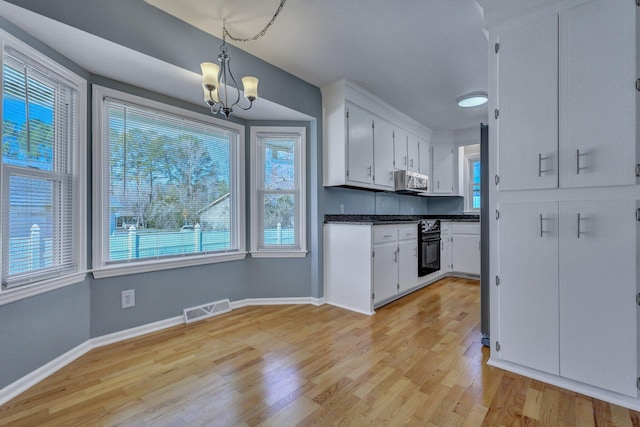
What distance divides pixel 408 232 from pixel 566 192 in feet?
6.81

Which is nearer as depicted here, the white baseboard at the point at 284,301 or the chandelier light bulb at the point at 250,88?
the chandelier light bulb at the point at 250,88

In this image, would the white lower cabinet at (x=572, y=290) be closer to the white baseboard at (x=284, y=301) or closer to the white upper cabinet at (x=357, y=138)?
the white upper cabinet at (x=357, y=138)

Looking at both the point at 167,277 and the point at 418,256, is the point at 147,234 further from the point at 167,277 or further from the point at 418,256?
the point at 418,256

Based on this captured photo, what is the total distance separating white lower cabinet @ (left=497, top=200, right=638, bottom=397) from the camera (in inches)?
61.7

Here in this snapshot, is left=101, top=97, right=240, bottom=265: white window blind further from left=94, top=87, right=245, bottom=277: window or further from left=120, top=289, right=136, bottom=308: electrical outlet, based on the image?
left=120, top=289, right=136, bottom=308: electrical outlet

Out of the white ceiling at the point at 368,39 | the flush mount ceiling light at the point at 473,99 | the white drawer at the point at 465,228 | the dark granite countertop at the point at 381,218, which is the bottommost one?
the white drawer at the point at 465,228

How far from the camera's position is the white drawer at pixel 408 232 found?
3581 mm

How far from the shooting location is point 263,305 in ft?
11.0

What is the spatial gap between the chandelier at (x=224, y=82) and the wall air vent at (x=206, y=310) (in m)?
1.88

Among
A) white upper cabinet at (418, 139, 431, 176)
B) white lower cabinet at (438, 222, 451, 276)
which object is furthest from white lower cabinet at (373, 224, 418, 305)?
white upper cabinet at (418, 139, 431, 176)

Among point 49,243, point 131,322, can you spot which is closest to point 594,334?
point 131,322

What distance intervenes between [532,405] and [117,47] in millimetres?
3289

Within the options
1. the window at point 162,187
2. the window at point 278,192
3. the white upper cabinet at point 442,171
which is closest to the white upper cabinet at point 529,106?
the window at point 278,192

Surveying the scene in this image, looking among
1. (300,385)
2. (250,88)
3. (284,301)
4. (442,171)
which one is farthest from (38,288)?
(442,171)
